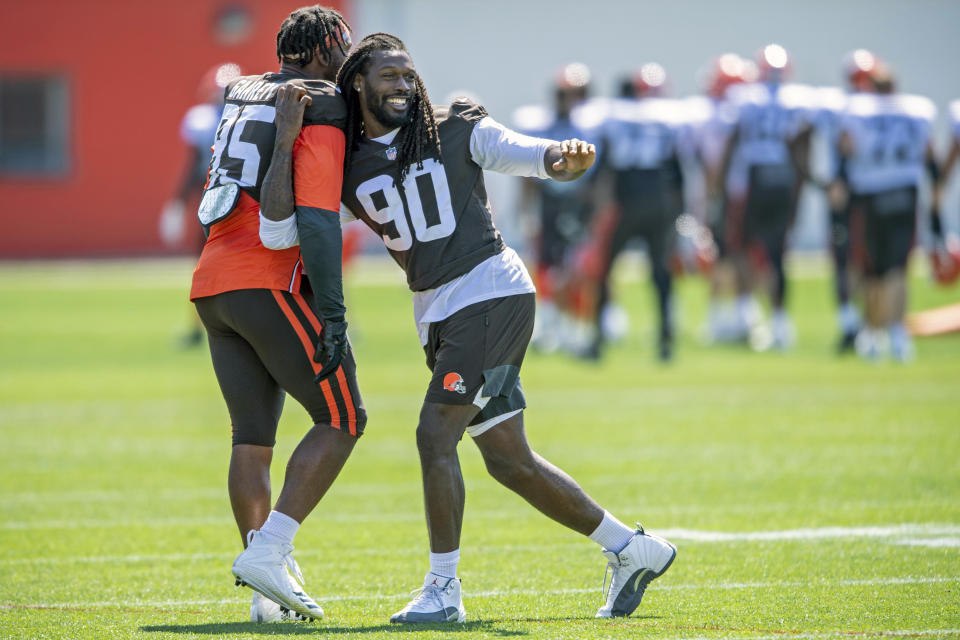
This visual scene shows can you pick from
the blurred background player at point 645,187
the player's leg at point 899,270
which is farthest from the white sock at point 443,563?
the player's leg at point 899,270

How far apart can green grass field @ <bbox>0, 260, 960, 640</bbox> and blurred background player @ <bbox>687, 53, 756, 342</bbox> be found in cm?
160

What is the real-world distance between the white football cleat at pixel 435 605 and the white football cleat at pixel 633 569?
1.47 ft

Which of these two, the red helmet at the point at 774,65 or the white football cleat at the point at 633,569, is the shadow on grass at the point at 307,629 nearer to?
the white football cleat at the point at 633,569

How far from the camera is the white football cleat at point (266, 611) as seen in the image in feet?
15.0

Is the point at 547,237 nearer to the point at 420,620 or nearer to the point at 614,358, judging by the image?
the point at 614,358

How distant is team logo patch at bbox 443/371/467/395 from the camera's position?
14.9 ft

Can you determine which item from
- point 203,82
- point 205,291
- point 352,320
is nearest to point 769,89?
point 352,320

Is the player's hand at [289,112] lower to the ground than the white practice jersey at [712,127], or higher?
higher

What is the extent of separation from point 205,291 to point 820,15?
3133 cm

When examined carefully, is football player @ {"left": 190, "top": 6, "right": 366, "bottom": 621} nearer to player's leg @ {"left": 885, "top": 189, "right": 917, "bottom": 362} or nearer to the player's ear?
the player's ear

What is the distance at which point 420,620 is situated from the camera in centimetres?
443

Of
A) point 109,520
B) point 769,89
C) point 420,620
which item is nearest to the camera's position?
point 420,620

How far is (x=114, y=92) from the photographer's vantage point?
32.5 metres

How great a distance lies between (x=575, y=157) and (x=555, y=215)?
10012 mm
